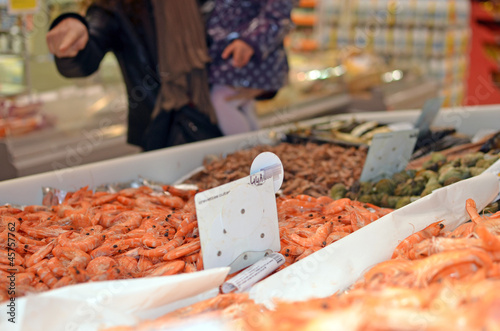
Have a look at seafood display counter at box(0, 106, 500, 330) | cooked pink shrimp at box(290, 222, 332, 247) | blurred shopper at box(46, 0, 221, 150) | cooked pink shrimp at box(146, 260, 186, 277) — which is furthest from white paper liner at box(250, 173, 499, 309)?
blurred shopper at box(46, 0, 221, 150)

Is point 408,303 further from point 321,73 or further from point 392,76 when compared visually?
point 392,76

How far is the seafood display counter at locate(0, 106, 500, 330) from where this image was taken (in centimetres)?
111

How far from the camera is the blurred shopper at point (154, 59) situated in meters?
2.91

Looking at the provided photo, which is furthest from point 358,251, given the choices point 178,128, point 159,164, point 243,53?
point 178,128

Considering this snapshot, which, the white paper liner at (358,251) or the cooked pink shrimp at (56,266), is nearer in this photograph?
the white paper liner at (358,251)

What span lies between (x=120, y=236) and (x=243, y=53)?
5.08 ft

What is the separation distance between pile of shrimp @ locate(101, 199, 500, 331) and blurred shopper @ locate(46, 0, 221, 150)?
1963 millimetres

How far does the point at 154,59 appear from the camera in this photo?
313 cm

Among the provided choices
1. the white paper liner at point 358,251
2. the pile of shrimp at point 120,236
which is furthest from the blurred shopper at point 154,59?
the white paper liner at point 358,251

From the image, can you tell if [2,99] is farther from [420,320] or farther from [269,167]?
[420,320]

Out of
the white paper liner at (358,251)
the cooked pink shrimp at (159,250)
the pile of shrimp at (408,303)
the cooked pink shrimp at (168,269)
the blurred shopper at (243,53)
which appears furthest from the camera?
the blurred shopper at (243,53)

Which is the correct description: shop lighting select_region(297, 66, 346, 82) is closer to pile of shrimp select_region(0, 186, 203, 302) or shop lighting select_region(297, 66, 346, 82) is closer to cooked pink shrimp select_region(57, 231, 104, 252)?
pile of shrimp select_region(0, 186, 203, 302)

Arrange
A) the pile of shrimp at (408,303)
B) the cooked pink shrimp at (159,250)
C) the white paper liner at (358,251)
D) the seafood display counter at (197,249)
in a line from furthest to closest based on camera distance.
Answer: the cooked pink shrimp at (159,250)
the white paper liner at (358,251)
the seafood display counter at (197,249)
the pile of shrimp at (408,303)

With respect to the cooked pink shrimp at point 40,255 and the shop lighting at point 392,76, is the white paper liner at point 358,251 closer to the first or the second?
the cooked pink shrimp at point 40,255
